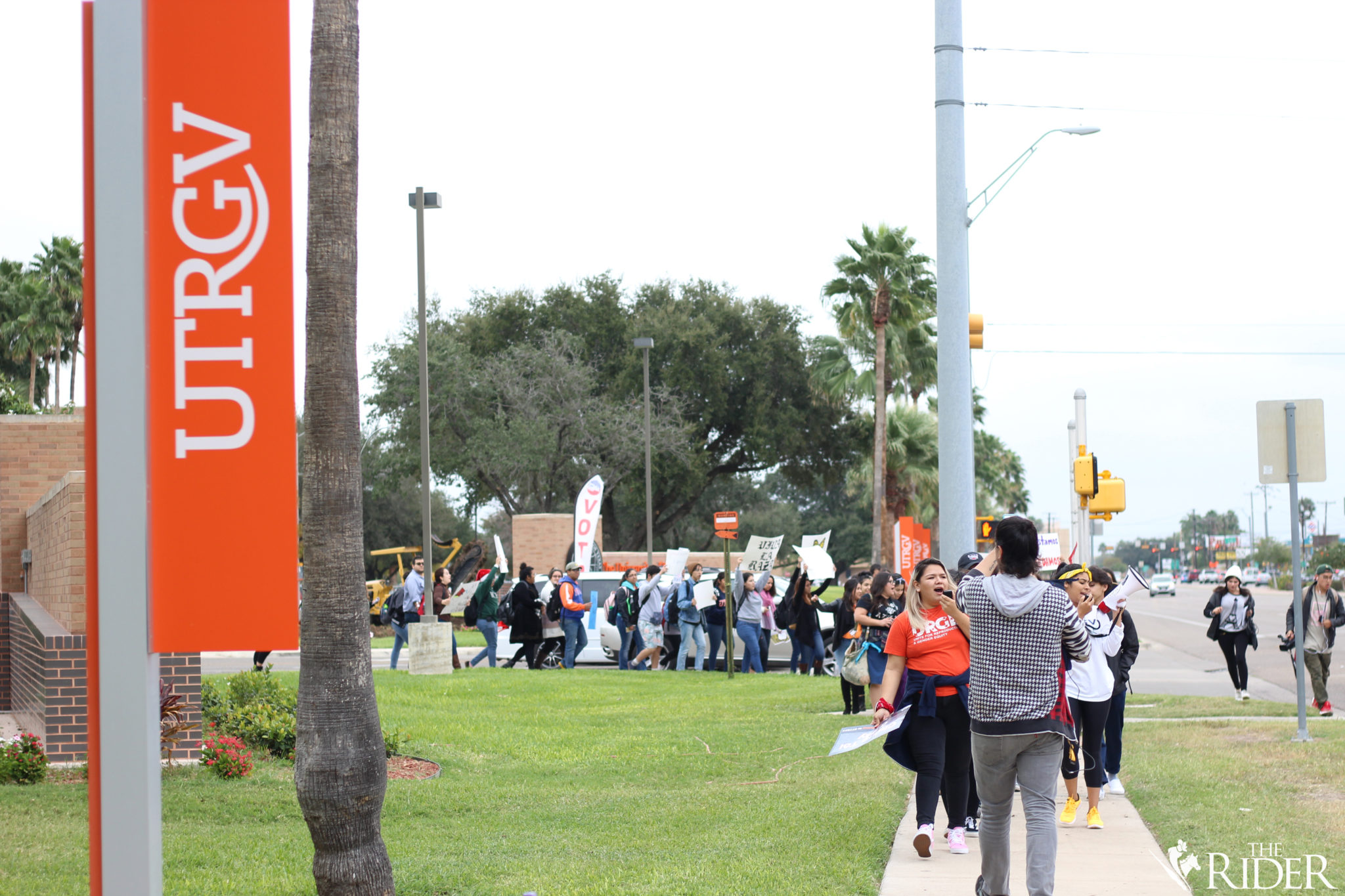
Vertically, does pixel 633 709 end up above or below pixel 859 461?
below

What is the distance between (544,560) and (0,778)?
94.0 feet

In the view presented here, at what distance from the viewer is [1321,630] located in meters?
15.8

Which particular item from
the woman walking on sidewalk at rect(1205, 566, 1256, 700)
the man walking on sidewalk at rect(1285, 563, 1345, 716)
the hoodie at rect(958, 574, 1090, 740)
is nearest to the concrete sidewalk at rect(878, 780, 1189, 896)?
the hoodie at rect(958, 574, 1090, 740)

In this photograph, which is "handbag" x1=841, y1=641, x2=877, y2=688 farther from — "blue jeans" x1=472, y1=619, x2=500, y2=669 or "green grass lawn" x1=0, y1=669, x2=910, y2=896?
"blue jeans" x1=472, y1=619, x2=500, y2=669

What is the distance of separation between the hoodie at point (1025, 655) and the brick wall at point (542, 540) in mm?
32326

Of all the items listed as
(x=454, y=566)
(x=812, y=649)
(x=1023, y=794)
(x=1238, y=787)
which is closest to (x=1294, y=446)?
(x=1238, y=787)

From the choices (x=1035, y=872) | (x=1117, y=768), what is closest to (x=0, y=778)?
(x=1035, y=872)

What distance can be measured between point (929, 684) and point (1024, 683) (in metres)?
1.66

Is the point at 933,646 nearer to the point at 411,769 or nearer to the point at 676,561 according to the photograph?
the point at 411,769

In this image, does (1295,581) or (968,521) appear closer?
(968,521)

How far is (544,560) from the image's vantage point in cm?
3825

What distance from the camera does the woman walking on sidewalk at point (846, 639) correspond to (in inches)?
575

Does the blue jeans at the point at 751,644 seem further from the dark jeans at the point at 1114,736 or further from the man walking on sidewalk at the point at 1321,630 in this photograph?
the dark jeans at the point at 1114,736

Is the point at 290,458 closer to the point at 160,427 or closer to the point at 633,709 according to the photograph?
the point at 160,427
